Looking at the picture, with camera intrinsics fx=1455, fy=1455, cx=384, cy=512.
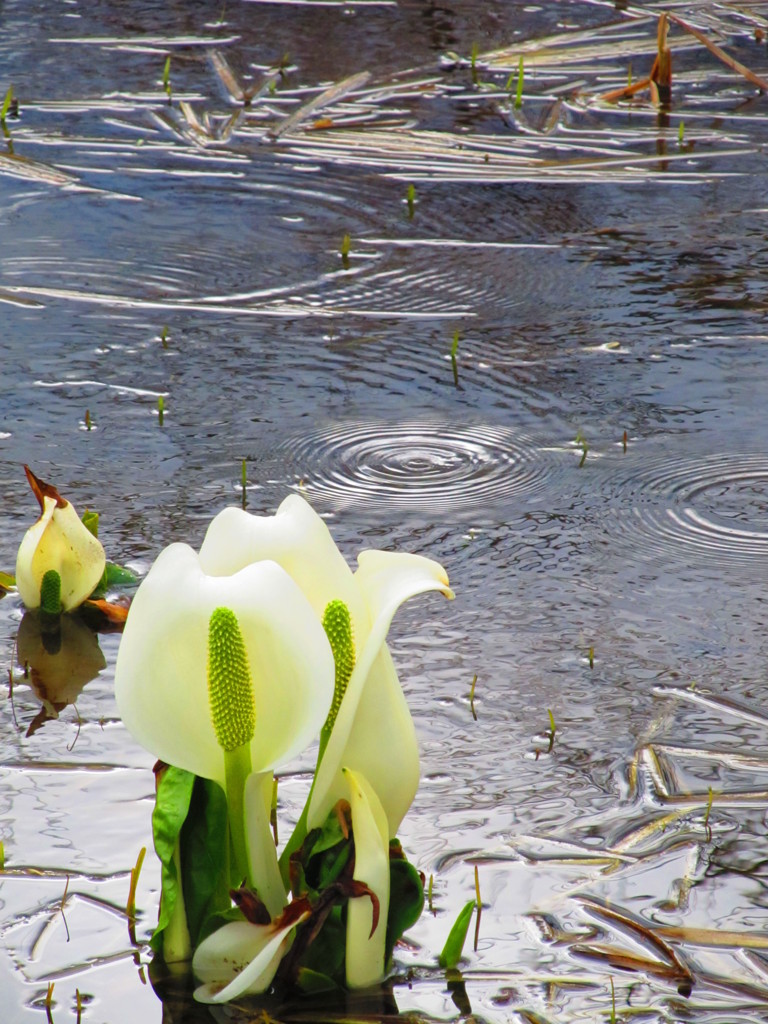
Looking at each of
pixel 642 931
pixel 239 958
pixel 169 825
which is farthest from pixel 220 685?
pixel 642 931

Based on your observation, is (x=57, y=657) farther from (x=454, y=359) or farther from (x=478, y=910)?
(x=454, y=359)

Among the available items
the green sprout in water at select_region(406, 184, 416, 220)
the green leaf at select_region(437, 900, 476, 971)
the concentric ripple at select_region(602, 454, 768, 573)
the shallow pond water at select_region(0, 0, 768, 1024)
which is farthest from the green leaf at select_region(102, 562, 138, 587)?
the green sprout in water at select_region(406, 184, 416, 220)

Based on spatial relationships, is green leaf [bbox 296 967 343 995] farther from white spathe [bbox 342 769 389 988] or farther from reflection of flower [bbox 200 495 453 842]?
reflection of flower [bbox 200 495 453 842]

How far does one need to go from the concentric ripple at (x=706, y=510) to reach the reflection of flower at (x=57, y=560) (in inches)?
39.9

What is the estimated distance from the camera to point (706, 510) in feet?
9.23

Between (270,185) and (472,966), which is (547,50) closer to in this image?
(270,185)

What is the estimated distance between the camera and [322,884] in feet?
4.83

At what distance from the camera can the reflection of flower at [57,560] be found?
228cm

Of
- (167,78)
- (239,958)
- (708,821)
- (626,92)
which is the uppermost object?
(167,78)

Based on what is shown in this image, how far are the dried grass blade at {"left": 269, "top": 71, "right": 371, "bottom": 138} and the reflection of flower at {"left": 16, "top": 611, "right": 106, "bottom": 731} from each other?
315 cm

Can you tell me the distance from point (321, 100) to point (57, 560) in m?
3.60

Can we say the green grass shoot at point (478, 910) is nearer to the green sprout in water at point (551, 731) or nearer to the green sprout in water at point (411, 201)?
the green sprout in water at point (551, 731)

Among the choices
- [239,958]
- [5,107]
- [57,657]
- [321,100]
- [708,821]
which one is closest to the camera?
[239,958]

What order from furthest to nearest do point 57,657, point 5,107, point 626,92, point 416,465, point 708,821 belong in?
point 626,92, point 5,107, point 416,465, point 57,657, point 708,821
